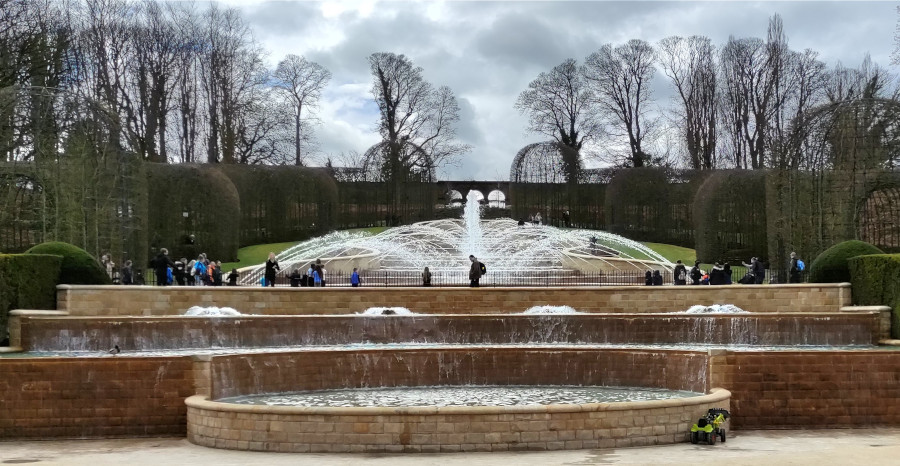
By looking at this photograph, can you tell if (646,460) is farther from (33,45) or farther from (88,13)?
(88,13)

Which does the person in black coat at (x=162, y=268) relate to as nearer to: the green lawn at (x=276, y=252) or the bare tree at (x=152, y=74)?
the green lawn at (x=276, y=252)

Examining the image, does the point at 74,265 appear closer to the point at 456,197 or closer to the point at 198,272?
the point at 198,272

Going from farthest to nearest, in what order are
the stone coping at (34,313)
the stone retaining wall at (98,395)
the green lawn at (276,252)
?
the green lawn at (276,252) → the stone coping at (34,313) → the stone retaining wall at (98,395)

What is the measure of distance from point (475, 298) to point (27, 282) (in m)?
A: 10.2

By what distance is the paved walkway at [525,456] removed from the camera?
1362 cm

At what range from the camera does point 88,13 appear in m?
50.0

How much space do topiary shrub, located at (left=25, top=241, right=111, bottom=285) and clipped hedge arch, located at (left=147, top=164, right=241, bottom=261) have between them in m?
13.2

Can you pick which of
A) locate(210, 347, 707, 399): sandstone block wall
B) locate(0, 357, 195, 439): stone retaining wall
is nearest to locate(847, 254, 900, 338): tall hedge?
locate(210, 347, 707, 399): sandstone block wall

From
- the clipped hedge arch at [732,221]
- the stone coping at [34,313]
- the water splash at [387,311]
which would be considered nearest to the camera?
the stone coping at [34,313]

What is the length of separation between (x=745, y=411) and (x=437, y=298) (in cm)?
1023

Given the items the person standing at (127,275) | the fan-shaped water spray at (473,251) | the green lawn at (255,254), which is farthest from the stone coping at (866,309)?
the green lawn at (255,254)

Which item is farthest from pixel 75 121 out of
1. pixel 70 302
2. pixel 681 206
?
pixel 681 206

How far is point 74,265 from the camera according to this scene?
987 inches

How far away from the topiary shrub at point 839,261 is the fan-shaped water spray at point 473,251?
790 cm
